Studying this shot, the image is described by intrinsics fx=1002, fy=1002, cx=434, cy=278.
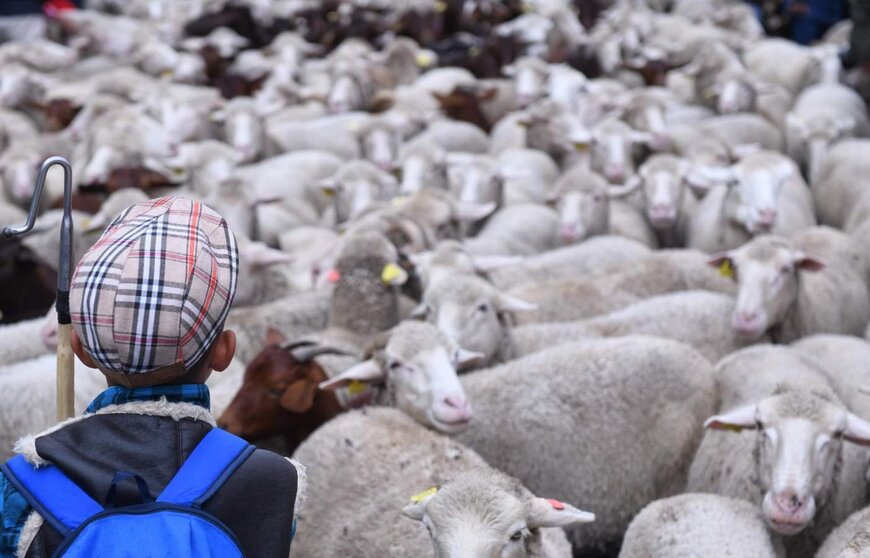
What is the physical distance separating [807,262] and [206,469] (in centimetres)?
350

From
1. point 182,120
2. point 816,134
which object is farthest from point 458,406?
point 182,120

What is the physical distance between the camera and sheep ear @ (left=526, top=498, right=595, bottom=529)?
2.26 metres

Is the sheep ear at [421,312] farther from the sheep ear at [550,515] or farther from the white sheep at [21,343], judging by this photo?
the sheep ear at [550,515]

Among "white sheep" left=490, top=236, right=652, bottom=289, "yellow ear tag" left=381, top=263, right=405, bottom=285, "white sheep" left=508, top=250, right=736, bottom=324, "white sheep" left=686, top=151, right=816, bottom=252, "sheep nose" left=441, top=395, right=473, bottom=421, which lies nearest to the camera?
"sheep nose" left=441, top=395, right=473, bottom=421

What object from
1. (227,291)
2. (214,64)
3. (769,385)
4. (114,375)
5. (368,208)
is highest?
(227,291)

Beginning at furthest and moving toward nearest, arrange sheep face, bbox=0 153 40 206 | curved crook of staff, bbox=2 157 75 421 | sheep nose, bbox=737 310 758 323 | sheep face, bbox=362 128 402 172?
1. sheep face, bbox=362 128 402 172
2. sheep face, bbox=0 153 40 206
3. sheep nose, bbox=737 310 758 323
4. curved crook of staff, bbox=2 157 75 421

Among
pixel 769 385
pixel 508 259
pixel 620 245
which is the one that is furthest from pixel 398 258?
pixel 769 385

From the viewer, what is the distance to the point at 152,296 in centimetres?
146

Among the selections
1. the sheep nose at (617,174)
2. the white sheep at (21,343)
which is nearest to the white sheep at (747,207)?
the sheep nose at (617,174)

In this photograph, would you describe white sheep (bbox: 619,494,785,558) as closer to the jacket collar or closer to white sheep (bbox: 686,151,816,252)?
the jacket collar

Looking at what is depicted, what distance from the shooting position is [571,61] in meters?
10.5

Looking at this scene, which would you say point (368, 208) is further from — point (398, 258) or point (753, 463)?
point (753, 463)

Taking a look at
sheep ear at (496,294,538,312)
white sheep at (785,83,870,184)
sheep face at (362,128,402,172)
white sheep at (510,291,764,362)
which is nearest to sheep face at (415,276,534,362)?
sheep ear at (496,294,538,312)

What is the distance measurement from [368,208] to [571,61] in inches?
216
